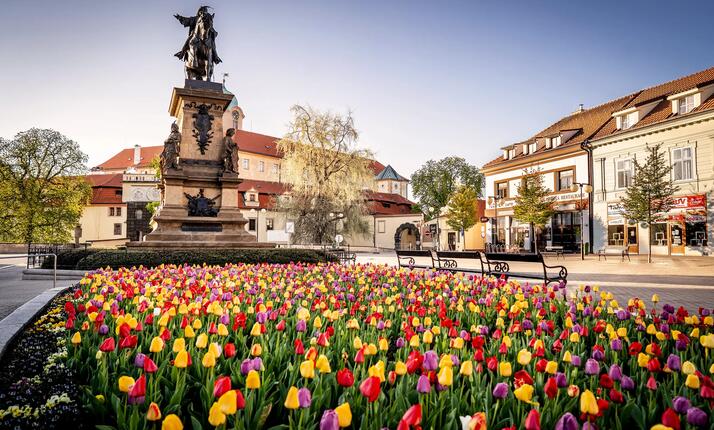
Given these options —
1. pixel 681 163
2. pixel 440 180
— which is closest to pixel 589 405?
pixel 681 163

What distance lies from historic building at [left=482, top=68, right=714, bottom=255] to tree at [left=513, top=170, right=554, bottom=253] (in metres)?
1.93

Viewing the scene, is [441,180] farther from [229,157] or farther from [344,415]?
[344,415]

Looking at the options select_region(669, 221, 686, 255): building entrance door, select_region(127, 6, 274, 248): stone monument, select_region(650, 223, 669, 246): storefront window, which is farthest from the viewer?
select_region(650, 223, 669, 246): storefront window

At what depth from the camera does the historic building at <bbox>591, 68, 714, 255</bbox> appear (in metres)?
26.3

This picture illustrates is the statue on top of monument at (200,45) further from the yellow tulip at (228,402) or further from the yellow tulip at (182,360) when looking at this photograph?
the yellow tulip at (228,402)

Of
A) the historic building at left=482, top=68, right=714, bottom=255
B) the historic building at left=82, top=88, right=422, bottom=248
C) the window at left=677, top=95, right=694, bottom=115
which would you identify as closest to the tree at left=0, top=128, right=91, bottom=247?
the historic building at left=82, top=88, right=422, bottom=248

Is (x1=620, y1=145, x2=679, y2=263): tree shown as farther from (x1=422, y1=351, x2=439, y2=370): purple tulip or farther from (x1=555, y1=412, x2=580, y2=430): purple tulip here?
(x1=555, y1=412, x2=580, y2=430): purple tulip

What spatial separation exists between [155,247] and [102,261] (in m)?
2.62

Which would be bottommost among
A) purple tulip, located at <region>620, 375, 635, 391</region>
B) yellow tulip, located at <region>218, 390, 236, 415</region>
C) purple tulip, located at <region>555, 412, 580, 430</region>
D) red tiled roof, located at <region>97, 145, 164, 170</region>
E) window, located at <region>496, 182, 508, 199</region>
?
purple tulip, located at <region>620, 375, 635, 391</region>

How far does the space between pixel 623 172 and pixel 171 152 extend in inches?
1174

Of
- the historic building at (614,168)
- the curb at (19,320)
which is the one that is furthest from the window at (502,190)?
the curb at (19,320)

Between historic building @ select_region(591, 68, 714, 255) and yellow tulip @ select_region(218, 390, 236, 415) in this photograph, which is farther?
historic building @ select_region(591, 68, 714, 255)

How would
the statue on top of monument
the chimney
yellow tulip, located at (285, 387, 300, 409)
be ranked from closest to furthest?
yellow tulip, located at (285, 387, 300, 409) → the statue on top of monument → the chimney

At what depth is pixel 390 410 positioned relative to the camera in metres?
2.29
